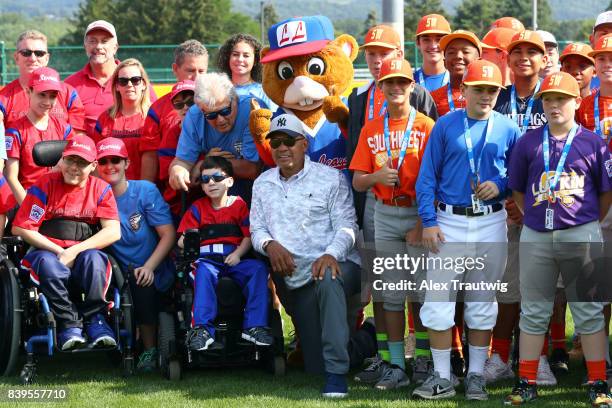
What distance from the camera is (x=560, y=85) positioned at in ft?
17.9

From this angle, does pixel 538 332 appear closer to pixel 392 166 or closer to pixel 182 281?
pixel 392 166

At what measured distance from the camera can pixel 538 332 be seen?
18.6ft

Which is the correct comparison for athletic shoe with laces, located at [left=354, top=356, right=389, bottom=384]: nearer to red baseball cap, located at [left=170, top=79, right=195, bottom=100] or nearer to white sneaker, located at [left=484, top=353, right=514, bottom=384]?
white sneaker, located at [left=484, top=353, right=514, bottom=384]

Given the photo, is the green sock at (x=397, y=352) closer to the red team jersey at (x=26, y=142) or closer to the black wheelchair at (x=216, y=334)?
the black wheelchair at (x=216, y=334)

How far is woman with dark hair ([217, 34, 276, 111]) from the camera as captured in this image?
299 inches

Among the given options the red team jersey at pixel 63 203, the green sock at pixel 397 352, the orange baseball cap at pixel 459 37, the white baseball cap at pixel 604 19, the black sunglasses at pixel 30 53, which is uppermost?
the white baseball cap at pixel 604 19

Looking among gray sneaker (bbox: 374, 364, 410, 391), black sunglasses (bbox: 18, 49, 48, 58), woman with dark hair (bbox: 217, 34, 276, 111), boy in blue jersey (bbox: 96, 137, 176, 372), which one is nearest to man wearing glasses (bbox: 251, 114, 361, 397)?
gray sneaker (bbox: 374, 364, 410, 391)

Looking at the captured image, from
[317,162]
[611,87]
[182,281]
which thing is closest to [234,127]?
[317,162]

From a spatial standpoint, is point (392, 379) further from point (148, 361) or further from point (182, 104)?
point (182, 104)

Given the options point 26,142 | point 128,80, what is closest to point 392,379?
point 128,80

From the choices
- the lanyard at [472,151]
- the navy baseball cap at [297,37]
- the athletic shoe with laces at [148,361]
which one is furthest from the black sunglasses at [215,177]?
the lanyard at [472,151]

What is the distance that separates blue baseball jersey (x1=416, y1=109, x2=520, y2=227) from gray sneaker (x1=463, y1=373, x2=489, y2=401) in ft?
3.01

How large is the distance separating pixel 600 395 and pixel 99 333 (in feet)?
9.69

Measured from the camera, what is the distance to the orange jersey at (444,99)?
6586 mm
